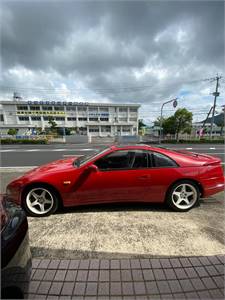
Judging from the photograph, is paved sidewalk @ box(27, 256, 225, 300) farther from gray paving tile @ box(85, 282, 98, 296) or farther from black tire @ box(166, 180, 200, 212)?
black tire @ box(166, 180, 200, 212)

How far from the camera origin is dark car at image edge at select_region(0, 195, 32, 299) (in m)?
1.25

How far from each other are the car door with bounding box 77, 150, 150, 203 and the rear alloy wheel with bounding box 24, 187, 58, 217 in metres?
0.53

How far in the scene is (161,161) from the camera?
11.0 feet

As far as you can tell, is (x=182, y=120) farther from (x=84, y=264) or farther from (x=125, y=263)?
(x=84, y=264)

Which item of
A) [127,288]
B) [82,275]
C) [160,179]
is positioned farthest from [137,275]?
[160,179]

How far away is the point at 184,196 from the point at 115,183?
1.44 metres

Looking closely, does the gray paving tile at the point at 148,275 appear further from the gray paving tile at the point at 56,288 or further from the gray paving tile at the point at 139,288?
the gray paving tile at the point at 56,288

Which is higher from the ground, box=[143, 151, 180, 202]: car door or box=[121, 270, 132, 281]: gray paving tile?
box=[143, 151, 180, 202]: car door

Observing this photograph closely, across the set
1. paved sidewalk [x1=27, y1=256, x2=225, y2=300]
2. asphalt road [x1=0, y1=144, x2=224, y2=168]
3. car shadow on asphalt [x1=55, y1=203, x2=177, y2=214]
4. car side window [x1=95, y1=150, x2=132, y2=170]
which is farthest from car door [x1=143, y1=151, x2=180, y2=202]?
asphalt road [x1=0, y1=144, x2=224, y2=168]

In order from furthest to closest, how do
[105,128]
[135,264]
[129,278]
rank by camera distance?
[105,128]
[135,264]
[129,278]

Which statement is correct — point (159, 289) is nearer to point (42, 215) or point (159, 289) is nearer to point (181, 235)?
point (181, 235)

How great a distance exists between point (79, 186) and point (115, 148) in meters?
1.07

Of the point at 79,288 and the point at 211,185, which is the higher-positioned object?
the point at 211,185

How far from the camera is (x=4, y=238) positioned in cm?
132
